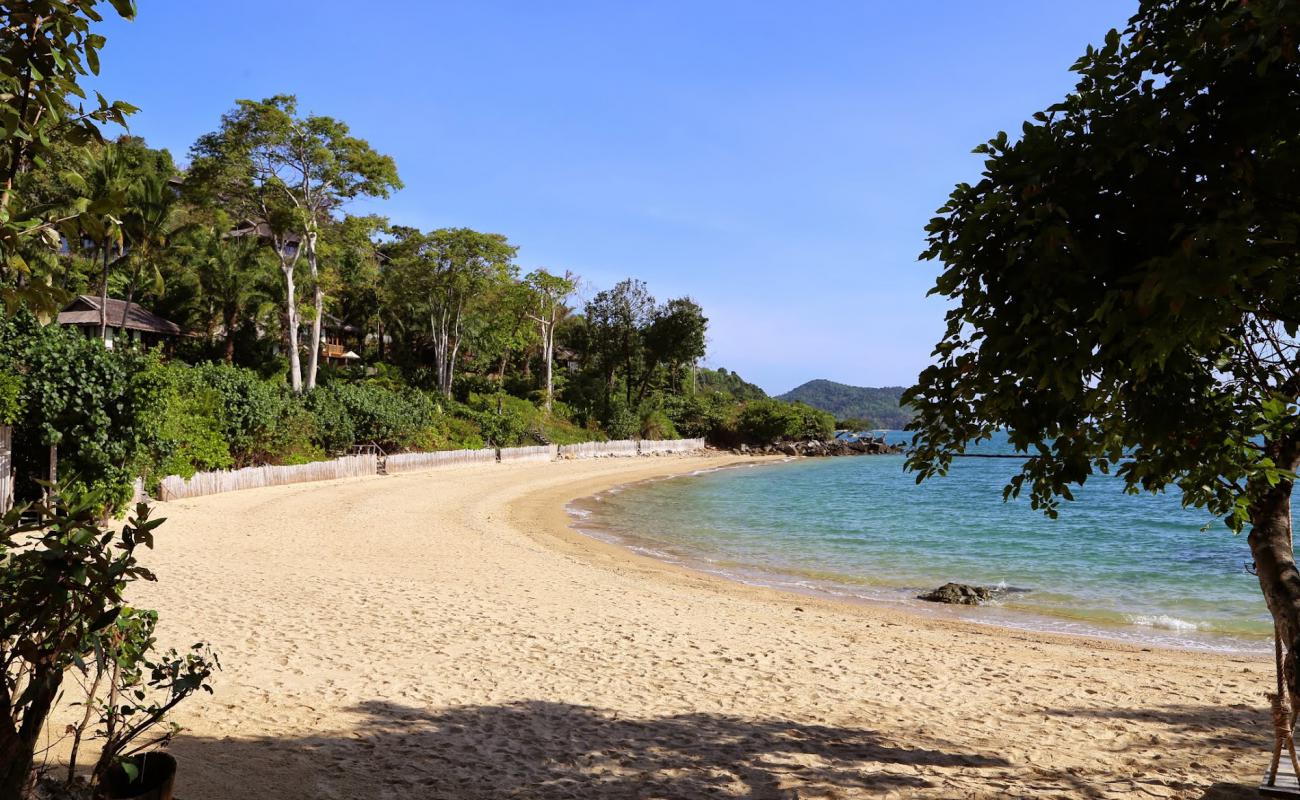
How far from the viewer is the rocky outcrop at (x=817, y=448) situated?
244 feet

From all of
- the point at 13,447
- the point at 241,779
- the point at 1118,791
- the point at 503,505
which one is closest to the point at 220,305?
the point at 503,505

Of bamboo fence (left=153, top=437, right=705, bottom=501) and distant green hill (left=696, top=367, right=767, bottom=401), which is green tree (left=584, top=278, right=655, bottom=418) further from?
distant green hill (left=696, top=367, right=767, bottom=401)

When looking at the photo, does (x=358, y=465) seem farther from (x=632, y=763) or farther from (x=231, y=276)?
(x=632, y=763)

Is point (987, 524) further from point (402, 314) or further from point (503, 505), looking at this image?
point (402, 314)

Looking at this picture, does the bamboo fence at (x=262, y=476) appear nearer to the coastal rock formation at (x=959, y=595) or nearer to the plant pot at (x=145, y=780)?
the coastal rock formation at (x=959, y=595)

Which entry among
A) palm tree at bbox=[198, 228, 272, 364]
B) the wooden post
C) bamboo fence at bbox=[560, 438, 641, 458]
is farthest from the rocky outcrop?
the wooden post

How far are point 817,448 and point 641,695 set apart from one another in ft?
241

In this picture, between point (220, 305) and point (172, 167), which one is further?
point (220, 305)

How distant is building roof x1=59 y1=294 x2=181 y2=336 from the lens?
3700cm

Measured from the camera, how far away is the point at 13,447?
609 inches

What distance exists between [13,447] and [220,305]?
99.1ft

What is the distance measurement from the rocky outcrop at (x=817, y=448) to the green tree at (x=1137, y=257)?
222 feet

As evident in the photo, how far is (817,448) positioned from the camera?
3120 inches

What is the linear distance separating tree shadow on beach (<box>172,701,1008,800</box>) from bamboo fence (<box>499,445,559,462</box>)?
37.9 meters
